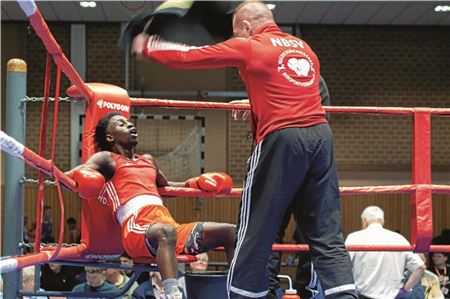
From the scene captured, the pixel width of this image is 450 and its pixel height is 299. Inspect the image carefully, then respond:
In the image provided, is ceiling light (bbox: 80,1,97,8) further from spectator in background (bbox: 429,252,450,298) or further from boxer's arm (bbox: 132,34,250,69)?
boxer's arm (bbox: 132,34,250,69)

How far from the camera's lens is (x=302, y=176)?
2434 millimetres

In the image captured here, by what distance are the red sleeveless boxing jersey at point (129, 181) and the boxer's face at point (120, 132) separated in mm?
74

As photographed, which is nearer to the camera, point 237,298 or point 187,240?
point 237,298

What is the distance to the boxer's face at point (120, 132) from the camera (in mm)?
3473

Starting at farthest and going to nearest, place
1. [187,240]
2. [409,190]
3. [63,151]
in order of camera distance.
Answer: [63,151], [409,190], [187,240]

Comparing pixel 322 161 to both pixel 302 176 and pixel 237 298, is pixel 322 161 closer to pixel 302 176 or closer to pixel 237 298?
pixel 302 176

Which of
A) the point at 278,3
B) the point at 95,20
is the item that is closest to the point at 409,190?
the point at 278,3

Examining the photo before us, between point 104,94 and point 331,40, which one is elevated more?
point 331,40

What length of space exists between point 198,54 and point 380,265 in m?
2.81

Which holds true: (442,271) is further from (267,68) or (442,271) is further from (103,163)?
→ (267,68)

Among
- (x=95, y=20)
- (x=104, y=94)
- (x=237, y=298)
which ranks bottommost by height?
(x=237, y=298)

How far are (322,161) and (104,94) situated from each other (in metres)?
1.45

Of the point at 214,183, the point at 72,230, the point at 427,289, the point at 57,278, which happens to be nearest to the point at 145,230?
the point at 214,183

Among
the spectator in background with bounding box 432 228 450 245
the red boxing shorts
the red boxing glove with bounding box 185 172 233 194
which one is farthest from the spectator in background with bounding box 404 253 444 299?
the spectator in background with bounding box 432 228 450 245
